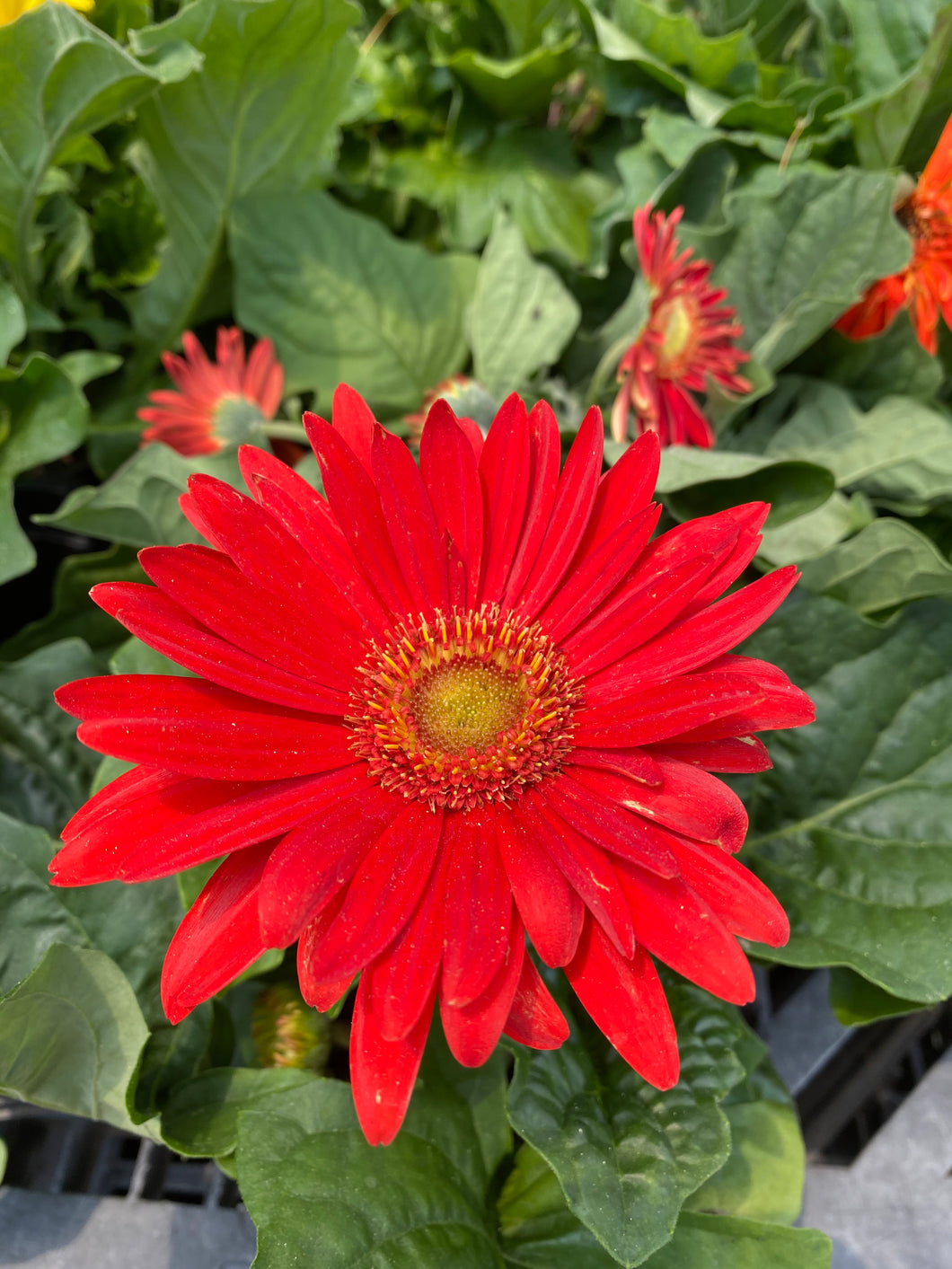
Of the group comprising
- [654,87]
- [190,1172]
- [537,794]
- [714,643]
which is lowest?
[190,1172]

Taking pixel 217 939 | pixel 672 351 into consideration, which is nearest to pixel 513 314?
pixel 672 351

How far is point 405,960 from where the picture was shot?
15.5 inches

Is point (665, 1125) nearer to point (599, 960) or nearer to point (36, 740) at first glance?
point (599, 960)

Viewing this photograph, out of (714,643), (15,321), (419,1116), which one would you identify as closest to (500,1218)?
(419,1116)

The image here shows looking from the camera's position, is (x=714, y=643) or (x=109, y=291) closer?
(x=714, y=643)

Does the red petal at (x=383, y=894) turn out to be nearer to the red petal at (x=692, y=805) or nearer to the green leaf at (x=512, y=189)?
the red petal at (x=692, y=805)

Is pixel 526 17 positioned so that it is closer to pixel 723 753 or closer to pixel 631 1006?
pixel 723 753

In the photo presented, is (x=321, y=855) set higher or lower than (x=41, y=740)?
higher

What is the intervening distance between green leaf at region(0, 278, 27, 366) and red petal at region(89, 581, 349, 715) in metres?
0.39

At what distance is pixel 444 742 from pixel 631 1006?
0.65 ft

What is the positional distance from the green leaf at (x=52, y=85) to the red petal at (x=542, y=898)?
1.85 feet

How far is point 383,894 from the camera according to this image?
418 millimetres

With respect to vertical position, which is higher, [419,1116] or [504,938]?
[504,938]

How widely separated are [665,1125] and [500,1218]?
0.39 ft
